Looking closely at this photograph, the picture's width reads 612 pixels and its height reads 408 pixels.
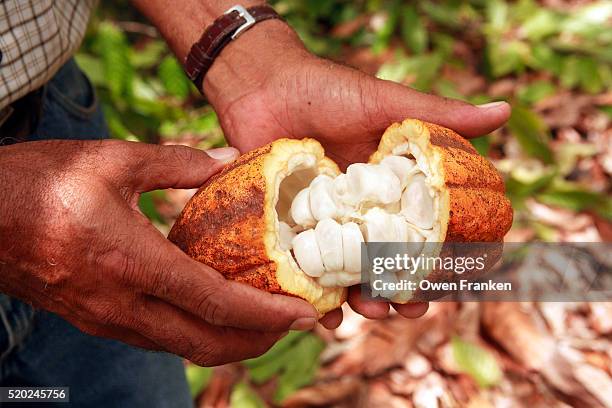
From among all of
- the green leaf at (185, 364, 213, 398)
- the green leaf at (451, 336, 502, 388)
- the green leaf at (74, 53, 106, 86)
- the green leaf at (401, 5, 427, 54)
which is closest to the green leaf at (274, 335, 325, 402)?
the green leaf at (185, 364, 213, 398)

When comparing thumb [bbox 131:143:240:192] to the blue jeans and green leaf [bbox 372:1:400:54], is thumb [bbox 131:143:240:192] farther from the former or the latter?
green leaf [bbox 372:1:400:54]

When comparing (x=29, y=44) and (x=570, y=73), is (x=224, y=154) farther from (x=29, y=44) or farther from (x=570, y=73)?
(x=570, y=73)

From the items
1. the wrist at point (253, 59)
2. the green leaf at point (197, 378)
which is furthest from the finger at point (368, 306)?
the green leaf at point (197, 378)

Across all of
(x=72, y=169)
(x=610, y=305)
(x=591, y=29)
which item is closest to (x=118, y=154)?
(x=72, y=169)

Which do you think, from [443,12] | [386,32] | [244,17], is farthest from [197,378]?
[443,12]

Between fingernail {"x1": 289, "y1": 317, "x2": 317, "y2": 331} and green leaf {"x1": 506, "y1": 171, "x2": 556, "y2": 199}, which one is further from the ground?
fingernail {"x1": 289, "y1": 317, "x2": 317, "y2": 331}

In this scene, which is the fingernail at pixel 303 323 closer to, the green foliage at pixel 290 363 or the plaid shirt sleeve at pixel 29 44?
the plaid shirt sleeve at pixel 29 44

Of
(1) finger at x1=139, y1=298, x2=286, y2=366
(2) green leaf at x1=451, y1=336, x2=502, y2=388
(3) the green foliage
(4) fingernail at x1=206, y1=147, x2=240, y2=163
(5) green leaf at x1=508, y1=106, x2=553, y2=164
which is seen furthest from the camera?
(5) green leaf at x1=508, y1=106, x2=553, y2=164
